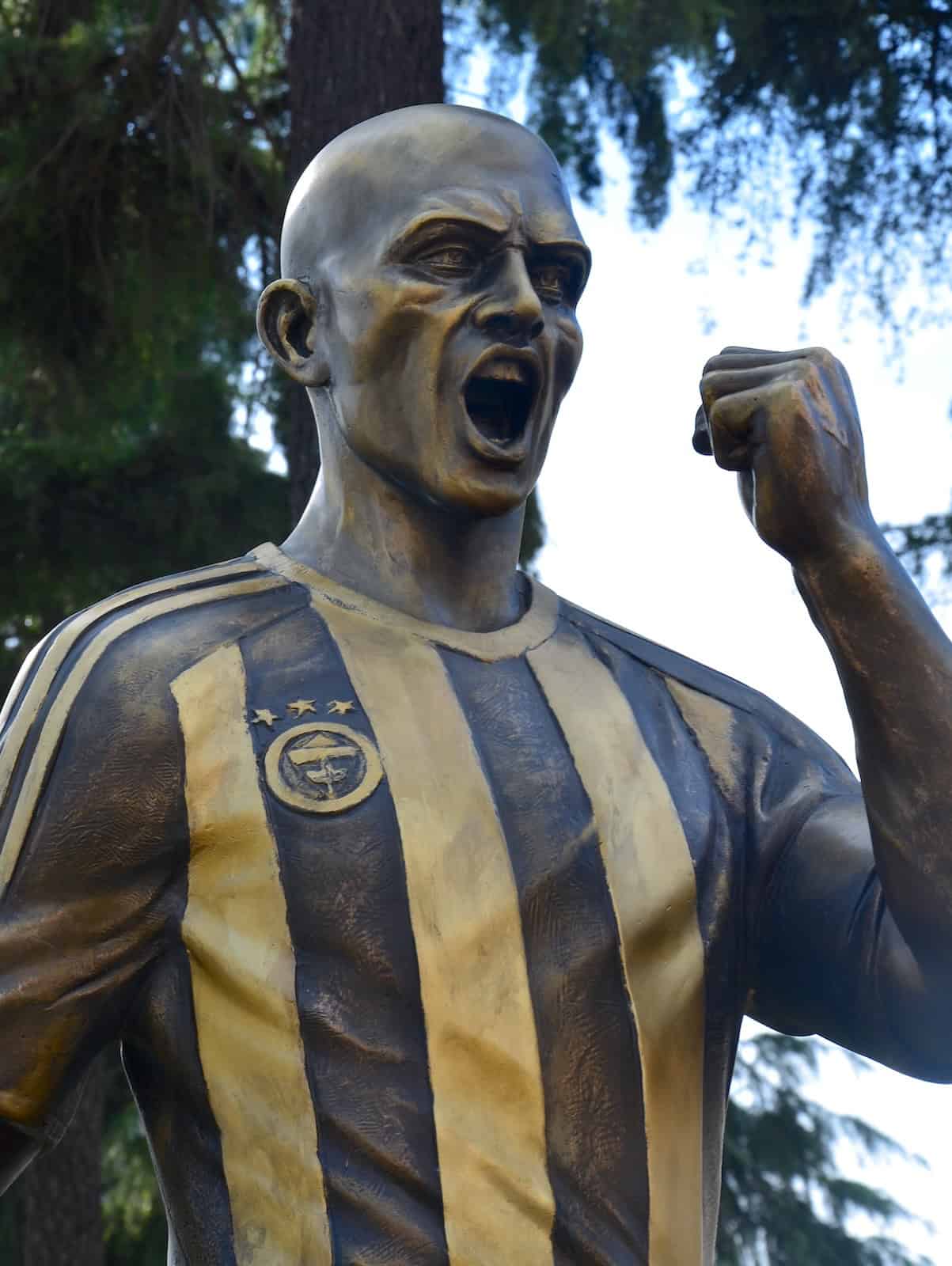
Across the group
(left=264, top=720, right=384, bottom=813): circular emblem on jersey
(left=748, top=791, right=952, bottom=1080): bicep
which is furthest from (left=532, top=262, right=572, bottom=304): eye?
(left=748, top=791, right=952, bottom=1080): bicep

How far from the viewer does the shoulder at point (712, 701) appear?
4016 mm

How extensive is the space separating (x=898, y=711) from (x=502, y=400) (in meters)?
0.78

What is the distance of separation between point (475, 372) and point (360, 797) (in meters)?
0.63

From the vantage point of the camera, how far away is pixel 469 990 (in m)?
3.58

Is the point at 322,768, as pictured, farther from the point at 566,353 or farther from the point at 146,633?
the point at 566,353

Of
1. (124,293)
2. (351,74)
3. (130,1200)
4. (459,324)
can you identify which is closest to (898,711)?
(459,324)

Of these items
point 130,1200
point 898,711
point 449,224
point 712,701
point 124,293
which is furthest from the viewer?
point 130,1200

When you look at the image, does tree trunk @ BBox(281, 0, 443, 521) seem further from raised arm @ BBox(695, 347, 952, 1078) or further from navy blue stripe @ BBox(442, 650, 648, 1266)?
raised arm @ BBox(695, 347, 952, 1078)

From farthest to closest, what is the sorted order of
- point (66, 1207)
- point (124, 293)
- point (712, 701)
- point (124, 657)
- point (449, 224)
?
1. point (66, 1207)
2. point (124, 293)
3. point (712, 701)
4. point (449, 224)
5. point (124, 657)

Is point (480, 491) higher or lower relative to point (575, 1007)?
higher

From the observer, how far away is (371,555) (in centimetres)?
400

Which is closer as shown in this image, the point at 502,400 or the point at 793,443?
the point at 793,443

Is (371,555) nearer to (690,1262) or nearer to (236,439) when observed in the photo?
(690,1262)

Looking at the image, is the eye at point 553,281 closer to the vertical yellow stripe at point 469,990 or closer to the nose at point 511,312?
the nose at point 511,312
